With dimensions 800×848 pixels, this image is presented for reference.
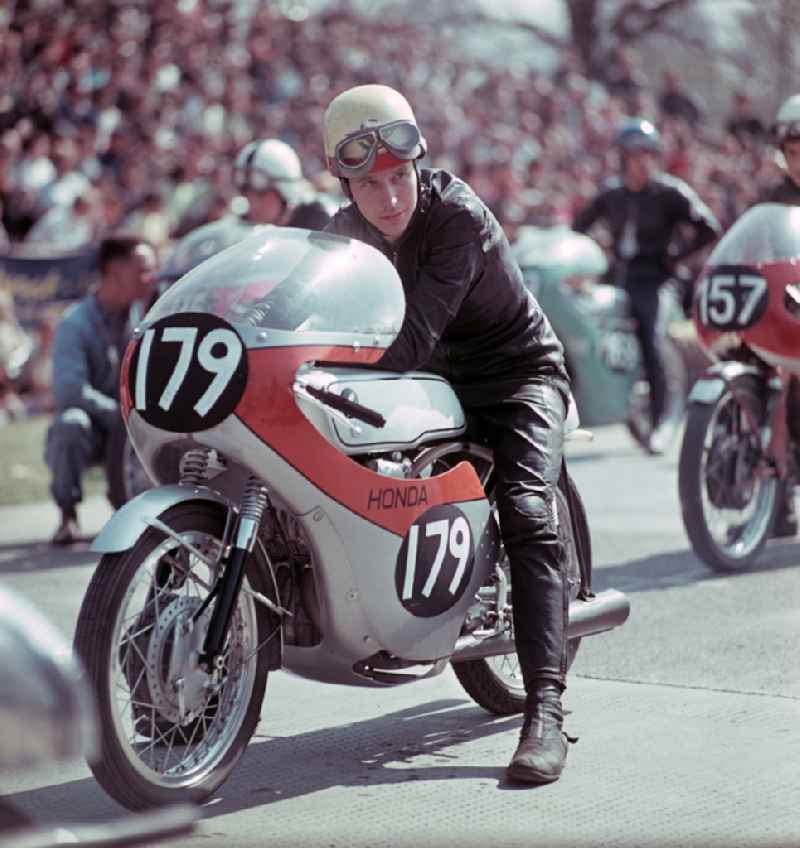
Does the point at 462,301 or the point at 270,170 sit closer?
the point at 462,301

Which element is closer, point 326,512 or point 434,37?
point 326,512

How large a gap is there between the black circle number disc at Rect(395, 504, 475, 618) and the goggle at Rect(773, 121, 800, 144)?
12.8 feet

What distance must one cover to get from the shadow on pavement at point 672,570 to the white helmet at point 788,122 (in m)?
1.81

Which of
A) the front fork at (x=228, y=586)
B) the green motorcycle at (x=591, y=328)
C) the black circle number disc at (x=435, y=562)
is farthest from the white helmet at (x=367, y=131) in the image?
the green motorcycle at (x=591, y=328)

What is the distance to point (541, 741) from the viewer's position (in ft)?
15.8

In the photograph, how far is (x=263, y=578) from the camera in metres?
4.62

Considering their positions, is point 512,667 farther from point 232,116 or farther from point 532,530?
point 232,116

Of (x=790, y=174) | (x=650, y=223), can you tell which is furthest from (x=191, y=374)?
(x=650, y=223)

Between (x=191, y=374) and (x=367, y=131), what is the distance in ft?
2.89

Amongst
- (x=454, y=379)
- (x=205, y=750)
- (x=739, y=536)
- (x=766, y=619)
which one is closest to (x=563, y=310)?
(x=739, y=536)

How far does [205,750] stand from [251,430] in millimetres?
790

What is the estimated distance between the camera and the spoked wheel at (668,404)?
1270cm

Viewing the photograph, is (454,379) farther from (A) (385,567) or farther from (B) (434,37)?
(B) (434,37)

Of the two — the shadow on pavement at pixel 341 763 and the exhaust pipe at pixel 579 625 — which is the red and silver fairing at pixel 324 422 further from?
the shadow on pavement at pixel 341 763
